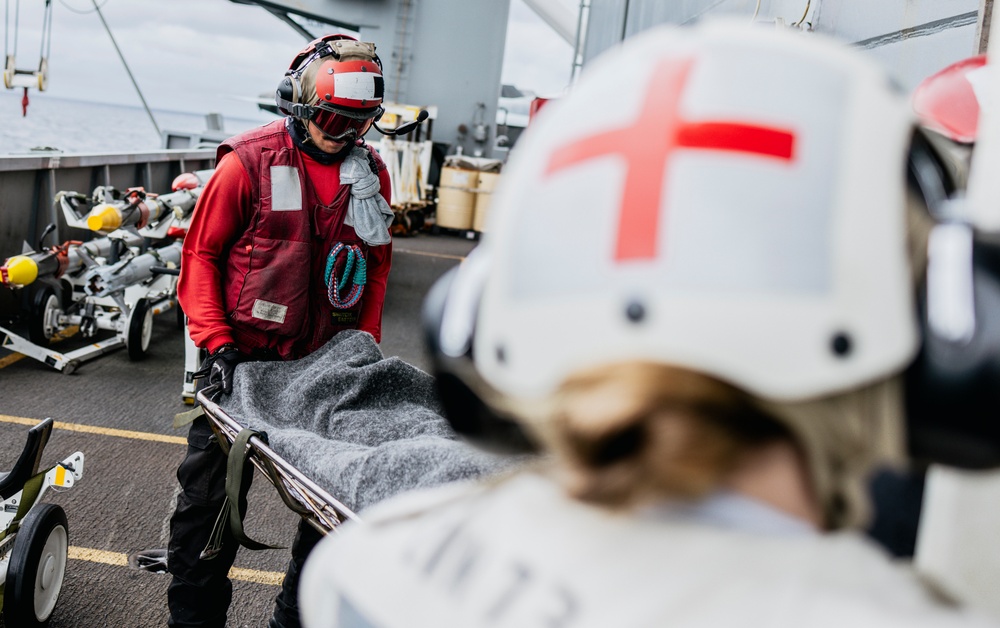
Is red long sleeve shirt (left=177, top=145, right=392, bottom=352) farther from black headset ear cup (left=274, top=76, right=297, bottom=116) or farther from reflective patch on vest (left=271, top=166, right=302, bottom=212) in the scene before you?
black headset ear cup (left=274, top=76, right=297, bottom=116)

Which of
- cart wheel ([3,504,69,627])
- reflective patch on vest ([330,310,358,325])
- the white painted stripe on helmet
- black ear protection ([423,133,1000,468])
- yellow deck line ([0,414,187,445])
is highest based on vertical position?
the white painted stripe on helmet

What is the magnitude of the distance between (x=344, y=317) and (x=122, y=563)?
1.61 meters

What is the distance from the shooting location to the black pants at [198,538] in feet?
10.1

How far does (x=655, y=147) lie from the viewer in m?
0.79

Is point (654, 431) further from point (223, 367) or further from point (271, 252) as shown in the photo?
point (271, 252)

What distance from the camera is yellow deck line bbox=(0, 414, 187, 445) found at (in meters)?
5.57

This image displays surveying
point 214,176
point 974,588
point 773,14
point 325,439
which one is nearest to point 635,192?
point 974,588

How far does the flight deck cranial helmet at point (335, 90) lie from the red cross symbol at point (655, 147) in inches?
95.8

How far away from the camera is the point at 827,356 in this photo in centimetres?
75

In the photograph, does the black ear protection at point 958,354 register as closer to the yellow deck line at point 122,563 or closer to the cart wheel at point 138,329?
the yellow deck line at point 122,563

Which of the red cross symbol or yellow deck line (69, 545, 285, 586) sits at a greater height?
the red cross symbol

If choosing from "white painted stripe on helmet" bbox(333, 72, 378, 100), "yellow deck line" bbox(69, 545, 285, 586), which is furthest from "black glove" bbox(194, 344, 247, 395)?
"yellow deck line" bbox(69, 545, 285, 586)

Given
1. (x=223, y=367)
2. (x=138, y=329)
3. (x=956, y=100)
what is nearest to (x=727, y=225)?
(x=956, y=100)

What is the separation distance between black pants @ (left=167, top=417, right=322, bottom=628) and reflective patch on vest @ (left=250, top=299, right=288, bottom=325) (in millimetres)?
409
